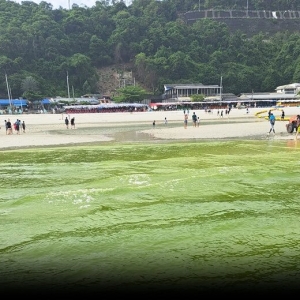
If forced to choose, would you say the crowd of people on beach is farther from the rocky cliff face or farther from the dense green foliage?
the rocky cliff face

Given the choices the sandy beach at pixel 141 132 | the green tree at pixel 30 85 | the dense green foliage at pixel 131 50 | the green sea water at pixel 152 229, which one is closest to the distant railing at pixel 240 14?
the dense green foliage at pixel 131 50

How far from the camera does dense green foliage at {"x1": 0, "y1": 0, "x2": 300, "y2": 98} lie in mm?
120375

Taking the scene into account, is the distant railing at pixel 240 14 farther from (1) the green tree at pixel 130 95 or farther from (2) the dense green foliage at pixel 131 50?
(1) the green tree at pixel 130 95

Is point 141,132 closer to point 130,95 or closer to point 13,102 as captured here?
point 130,95

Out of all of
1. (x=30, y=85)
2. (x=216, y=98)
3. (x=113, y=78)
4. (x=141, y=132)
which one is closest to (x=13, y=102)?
(x=30, y=85)

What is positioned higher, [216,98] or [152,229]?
[216,98]

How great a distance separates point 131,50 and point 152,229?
140m

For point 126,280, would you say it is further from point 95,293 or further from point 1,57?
point 1,57

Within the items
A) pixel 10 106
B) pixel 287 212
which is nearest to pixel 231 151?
pixel 287 212

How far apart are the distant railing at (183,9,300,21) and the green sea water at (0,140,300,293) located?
17549cm

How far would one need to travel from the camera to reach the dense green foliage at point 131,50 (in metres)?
120

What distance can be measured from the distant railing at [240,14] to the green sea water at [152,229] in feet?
576

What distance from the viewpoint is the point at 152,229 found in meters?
8.23

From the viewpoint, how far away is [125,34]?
145000mm
